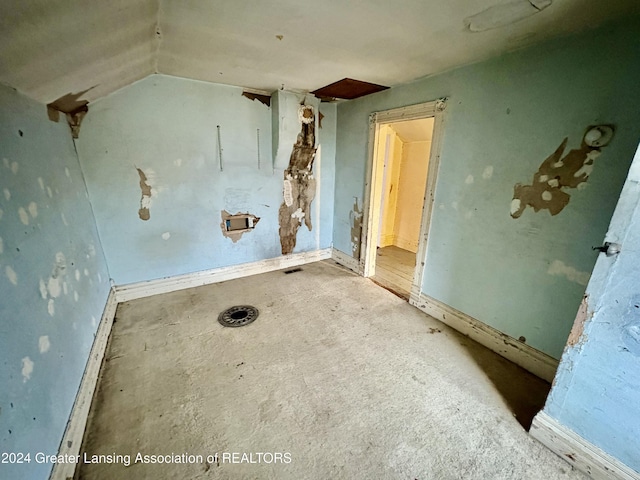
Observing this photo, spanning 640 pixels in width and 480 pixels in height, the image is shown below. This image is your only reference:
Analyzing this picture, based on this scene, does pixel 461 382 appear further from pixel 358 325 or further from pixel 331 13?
pixel 331 13

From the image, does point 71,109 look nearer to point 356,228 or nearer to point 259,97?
point 259,97

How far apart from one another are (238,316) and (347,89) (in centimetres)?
241

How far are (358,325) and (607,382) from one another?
1482 mm

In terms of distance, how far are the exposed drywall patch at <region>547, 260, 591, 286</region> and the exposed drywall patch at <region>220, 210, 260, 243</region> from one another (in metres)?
2.68

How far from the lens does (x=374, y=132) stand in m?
2.79

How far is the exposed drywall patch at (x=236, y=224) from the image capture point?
2.92m

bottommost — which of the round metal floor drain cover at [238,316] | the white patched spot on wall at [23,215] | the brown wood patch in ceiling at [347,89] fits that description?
the round metal floor drain cover at [238,316]

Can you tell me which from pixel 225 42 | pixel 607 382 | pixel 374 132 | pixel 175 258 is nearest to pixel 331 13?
pixel 225 42

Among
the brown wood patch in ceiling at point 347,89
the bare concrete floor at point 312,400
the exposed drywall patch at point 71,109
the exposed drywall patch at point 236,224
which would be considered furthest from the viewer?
the exposed drywall patch at point 236,224

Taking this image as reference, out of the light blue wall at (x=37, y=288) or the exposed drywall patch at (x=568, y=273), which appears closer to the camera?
the light blue wall at (x=37, y=288)

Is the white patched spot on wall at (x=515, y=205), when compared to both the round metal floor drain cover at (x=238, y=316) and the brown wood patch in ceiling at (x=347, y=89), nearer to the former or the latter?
the brown wood patch in ceiling at (x=347, y=89)

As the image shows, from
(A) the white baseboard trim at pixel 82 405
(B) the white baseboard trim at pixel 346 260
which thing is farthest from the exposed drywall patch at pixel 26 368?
(B) the white baseboard trim at pixel 346 260

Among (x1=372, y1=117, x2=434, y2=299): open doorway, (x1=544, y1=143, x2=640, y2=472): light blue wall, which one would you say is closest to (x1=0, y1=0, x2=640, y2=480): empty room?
(x1=544, y1=143, x2=640, y2=472): light blue wall

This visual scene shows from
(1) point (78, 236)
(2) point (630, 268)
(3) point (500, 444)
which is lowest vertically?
(3) point (500, 444)
